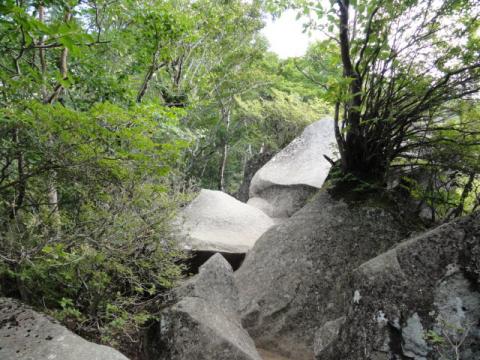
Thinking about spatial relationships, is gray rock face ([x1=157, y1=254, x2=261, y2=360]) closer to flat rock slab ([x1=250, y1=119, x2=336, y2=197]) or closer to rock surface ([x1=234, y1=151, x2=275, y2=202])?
flat rock slab ([x1=250, y1=119, x2=336, y2=197])

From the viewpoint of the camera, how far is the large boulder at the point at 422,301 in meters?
2.77

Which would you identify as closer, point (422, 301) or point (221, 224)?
point (422, 301)

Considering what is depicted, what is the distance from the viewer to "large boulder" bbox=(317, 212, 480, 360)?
9.09 ft

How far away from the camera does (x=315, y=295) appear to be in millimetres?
4969

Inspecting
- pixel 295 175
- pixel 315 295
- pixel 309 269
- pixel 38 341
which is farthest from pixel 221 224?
pixel 38 341

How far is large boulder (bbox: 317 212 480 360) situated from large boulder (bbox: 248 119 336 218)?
730 cm

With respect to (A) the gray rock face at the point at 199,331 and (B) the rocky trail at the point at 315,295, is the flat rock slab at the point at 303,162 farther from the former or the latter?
(A) the gray rock face at the point at 199,331

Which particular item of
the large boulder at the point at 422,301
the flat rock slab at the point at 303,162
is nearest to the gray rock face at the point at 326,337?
the large boulder at the point at 422,301

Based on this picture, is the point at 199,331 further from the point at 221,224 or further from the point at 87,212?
the point at 221,224

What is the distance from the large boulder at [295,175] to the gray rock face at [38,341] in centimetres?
829

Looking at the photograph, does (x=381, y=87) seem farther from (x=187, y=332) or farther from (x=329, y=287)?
(x=187, y=332)

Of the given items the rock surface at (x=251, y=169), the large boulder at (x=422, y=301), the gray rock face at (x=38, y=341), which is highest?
the large boulder at (x=422, y=301)

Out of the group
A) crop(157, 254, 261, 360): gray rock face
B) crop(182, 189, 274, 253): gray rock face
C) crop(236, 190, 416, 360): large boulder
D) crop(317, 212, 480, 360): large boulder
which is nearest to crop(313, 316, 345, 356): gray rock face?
crop(317, 212, 480, 360): large boulder

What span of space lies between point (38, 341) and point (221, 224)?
5.74 metres
